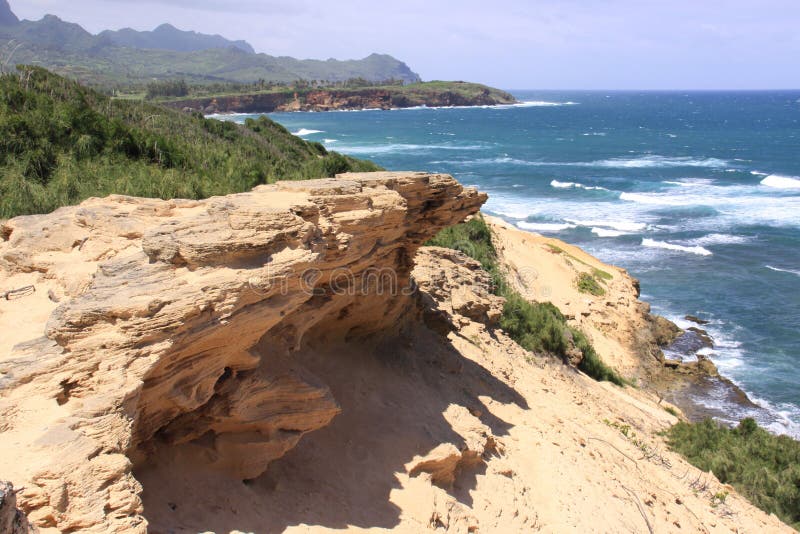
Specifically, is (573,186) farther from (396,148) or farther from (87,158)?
(87,158)

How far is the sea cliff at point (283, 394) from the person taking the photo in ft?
18.5

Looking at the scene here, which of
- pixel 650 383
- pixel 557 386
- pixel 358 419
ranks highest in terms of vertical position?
pixel 358 419

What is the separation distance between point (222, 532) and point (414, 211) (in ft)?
21.5

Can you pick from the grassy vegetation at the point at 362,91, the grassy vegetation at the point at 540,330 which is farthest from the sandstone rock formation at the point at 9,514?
the grassy vegetation at the point at 362,91

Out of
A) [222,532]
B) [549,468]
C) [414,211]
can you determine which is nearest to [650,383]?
[549,468]

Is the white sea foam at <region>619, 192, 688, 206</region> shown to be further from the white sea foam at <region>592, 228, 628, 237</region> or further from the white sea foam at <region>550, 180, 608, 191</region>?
the white sea foam at <region>592, 228, 628, 237</region>

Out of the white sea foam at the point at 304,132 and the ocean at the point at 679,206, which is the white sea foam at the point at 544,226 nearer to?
the ocean at the point at 679,206

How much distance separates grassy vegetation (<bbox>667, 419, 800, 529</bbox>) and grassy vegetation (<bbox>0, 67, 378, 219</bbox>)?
1398 centimetres

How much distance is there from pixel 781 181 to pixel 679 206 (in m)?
16.8

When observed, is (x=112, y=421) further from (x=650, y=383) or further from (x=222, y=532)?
(x=650, y=383)

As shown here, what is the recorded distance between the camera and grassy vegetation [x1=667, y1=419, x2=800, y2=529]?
13352 mm

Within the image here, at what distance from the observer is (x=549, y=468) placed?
10914 millimetres

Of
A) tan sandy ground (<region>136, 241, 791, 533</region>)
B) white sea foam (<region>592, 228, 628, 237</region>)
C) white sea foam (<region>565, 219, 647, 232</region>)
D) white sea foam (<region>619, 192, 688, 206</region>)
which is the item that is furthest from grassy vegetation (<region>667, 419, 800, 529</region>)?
white sea foam (<region>619, 192, 688, 206</region>)

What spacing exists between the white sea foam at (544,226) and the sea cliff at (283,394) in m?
28.4
